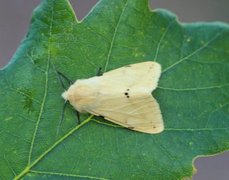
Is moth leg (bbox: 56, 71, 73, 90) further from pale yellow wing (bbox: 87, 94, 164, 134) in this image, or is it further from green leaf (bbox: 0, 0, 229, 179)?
pale yellow wing (bbox: 87, 94, 164, 134)

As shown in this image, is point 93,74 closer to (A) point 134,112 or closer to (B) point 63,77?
(B) point 63,77

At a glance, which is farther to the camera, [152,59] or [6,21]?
[6,21]

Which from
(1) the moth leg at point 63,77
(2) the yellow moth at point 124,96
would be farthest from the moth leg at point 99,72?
(1) the moth leg at point 63,77

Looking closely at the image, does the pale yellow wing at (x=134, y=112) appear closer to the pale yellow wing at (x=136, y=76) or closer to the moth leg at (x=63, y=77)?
the pale yellow wing at (x=136, y=76)

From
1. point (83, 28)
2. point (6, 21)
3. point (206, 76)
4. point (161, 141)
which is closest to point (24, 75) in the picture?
point (83, 28)

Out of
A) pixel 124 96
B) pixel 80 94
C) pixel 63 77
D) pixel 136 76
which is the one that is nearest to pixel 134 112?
pixel 124 96

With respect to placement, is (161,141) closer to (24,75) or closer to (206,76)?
(206,76)
